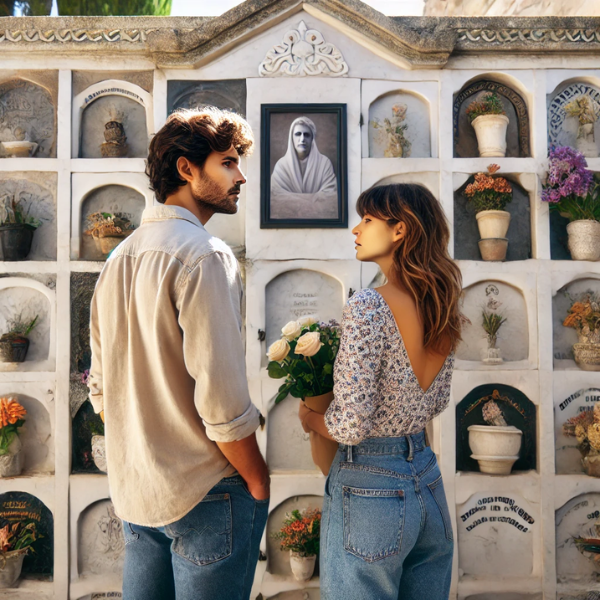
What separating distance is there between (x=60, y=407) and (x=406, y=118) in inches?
114

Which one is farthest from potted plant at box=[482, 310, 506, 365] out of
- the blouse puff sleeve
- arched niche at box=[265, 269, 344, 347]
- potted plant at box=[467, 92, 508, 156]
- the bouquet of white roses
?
the blouse puff sleeve

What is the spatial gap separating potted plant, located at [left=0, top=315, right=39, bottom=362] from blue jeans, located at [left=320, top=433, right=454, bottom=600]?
106 inches

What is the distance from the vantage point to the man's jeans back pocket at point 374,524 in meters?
1.65

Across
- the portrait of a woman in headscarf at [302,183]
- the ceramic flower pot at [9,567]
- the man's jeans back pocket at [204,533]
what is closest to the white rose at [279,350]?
the man's jeans back pocket at [204,533]

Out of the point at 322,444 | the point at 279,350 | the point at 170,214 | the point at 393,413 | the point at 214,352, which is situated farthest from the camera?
the point at 279,350

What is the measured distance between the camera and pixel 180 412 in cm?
151

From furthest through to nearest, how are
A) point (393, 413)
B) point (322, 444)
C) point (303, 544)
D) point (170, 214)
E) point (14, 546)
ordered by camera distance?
point (14, 546) → point (303, 544) → point (322, 444) → point (393, 413) → point (170, 214)

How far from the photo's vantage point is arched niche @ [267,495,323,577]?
373 centimetres

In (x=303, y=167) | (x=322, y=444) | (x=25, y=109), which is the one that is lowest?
(x=322, y=444)

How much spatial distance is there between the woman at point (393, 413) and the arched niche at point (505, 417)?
2099mm

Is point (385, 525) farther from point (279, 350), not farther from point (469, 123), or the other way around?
point (469, 123)

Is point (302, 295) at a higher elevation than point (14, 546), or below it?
higher

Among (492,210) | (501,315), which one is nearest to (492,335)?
(501,315)

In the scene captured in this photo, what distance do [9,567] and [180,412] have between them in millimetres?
2816
